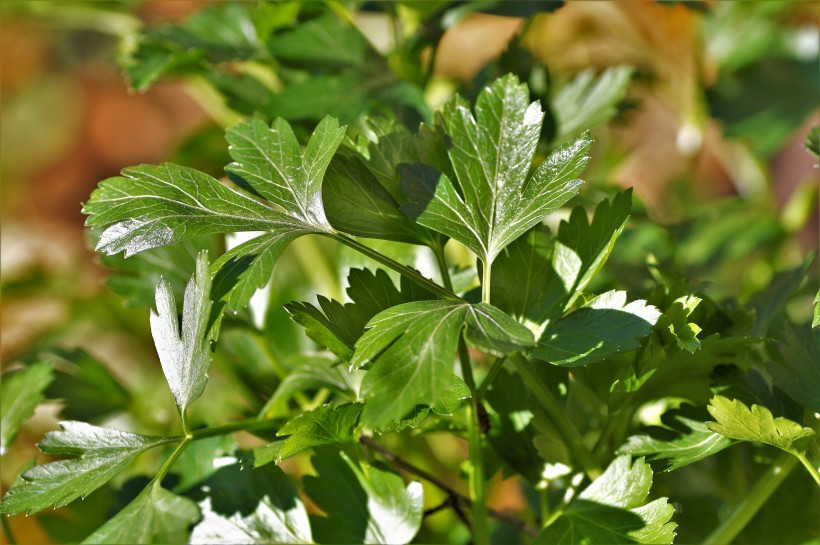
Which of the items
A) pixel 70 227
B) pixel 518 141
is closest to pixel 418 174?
pixel 518 141

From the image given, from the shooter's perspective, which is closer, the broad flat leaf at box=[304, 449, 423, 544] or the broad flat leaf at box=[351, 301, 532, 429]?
the broad flat leaf at box=[351, 301, 532, 429]

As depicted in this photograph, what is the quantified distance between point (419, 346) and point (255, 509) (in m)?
0.16

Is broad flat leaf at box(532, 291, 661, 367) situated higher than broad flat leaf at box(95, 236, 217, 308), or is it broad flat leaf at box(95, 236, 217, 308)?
broad flat leaf at box(95, 236, 217, 308)

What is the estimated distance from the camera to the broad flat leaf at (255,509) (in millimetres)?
429

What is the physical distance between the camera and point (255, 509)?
44 cm

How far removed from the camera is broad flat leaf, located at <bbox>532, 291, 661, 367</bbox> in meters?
0.36

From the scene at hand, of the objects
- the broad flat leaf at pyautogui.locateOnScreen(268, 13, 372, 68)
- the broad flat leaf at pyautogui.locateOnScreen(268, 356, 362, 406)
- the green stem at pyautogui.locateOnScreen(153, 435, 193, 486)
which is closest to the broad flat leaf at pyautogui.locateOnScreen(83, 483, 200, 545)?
the green stem at pyautogui.locateOnScreen(153, 435, 193, 486)

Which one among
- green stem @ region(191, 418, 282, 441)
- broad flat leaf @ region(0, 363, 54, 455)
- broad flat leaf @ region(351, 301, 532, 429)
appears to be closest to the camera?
broad flat leaf @ region(351, 301, 532, 429)

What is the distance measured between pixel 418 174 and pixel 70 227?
64.6 inches

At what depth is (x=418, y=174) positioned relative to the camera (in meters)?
0.41

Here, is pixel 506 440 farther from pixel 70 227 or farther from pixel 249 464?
pixel 70 227

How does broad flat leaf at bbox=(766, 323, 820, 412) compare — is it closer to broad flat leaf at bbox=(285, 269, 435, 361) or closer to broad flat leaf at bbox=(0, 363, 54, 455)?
broad flat leaf at bbox=(285, 269, 435, 361)

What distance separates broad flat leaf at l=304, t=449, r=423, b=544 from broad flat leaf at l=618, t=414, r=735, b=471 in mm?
117

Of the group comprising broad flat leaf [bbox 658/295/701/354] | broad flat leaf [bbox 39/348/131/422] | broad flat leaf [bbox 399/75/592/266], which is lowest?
Result: broad flat leaf [bbox 39/348/131/422]
